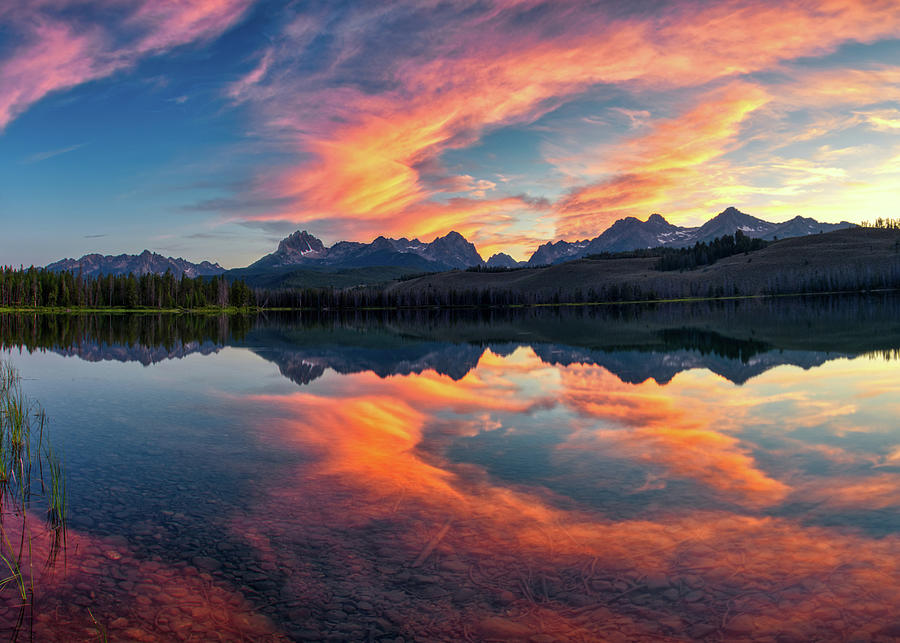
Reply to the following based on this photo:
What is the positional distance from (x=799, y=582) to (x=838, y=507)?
4.35 meters

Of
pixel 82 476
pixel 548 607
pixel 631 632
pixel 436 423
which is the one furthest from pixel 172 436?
pixel 631 632

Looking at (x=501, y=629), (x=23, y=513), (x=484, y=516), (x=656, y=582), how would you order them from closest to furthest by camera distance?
(x=501, y=629)
(x=656, y=582)
(x=484, y=516)
(x=23, y=513)

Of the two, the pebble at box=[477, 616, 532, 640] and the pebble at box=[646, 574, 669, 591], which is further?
the pebble at box=[646, 574, 669, 591]

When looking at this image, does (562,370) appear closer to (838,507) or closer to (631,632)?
(838,507)

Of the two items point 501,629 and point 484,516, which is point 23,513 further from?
point 501,629

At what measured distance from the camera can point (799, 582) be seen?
28.5 feet

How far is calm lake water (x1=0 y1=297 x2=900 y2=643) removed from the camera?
26.1 feet

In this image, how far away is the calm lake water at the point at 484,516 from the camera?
7945mm

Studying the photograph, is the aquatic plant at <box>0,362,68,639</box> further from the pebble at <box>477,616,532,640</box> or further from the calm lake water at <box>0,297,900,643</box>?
the pebble at <box>477,616,532,640</box>

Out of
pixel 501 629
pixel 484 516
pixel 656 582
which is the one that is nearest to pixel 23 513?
Result: pixel 484 516

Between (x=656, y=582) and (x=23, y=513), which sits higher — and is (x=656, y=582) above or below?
below

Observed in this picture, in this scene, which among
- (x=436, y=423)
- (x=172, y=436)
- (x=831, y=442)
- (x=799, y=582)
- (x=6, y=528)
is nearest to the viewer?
(x=799, y=582)

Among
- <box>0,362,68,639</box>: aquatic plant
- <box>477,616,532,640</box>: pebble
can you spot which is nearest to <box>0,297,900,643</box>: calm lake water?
<box>477,616,532,640</box>: pebble

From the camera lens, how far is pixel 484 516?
11758 millimetres
